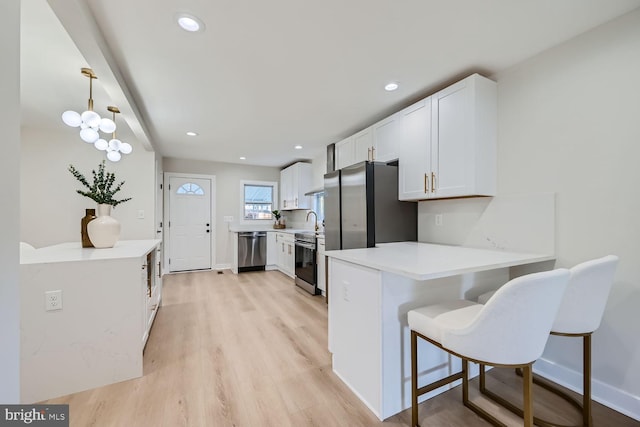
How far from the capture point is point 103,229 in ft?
7.30

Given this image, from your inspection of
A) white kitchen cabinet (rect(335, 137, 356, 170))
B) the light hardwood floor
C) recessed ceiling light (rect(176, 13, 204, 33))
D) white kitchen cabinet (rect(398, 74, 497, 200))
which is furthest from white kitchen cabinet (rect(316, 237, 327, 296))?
recessed ceiling light (rect(176, 13, 204, 33))

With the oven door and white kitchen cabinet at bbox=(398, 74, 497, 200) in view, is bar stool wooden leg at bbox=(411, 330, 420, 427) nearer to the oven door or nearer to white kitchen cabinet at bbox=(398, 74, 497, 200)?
white kitchen cabinet at bbox=(398, 74, 497, 200)

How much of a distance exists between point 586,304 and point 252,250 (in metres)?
4.90

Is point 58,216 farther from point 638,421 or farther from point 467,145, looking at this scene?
→ point 638,421

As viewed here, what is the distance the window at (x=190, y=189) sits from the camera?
538 cm

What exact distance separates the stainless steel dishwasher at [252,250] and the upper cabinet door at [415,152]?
11.5 ft

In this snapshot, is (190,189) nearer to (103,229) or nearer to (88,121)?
(103,229)

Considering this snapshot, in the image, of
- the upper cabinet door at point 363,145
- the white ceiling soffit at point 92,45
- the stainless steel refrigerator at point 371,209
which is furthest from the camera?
the upper cabinet door at point 363,145

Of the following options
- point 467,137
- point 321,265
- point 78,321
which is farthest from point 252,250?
point 467,137

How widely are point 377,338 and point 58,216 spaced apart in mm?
4145

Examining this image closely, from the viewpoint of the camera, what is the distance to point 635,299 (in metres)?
1.55

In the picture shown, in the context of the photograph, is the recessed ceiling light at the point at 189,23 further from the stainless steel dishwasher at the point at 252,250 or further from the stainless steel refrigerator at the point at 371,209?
the stainless steel dishwasher at the point at 252,250

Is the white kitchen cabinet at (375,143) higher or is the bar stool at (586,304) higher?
the white kitchen cabinet at (375,143)

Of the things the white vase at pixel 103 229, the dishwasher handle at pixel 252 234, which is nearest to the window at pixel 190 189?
the dishwasher handle at pixel 252 234
